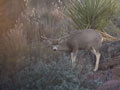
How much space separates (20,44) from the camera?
344 inches

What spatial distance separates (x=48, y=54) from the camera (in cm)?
887

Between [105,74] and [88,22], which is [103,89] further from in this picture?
[88,22]

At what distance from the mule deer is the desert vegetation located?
0.65 feet

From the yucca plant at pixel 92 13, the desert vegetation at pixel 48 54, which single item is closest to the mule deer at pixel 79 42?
the desert vegetation at pixel 48 54

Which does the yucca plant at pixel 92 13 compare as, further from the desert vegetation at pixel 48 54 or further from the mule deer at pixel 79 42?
the mule deer at pixel 79 42

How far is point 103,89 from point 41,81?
1822mm

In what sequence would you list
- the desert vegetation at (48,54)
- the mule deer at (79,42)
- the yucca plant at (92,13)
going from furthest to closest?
the yucca plant at (92,13) < the mule deer at (79,42) < the desert vegetation at (48,54)

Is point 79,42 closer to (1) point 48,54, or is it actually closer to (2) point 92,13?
(1) point 48,54

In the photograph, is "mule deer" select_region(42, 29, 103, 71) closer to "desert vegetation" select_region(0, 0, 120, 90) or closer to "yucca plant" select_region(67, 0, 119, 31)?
"desert vegetation" select_region(0, 0, 120, 90)

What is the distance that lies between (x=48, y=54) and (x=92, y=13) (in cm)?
260

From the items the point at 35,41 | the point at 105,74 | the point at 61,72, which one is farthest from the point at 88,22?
the point at 61,72

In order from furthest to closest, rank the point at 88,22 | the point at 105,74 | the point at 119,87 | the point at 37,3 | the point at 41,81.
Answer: the point at 37,3
the point at 88,22
the point at 105,74
the point at 41,81
the point at 119,87

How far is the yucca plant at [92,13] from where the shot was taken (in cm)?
1084

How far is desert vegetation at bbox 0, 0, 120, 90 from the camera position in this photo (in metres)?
7.44
